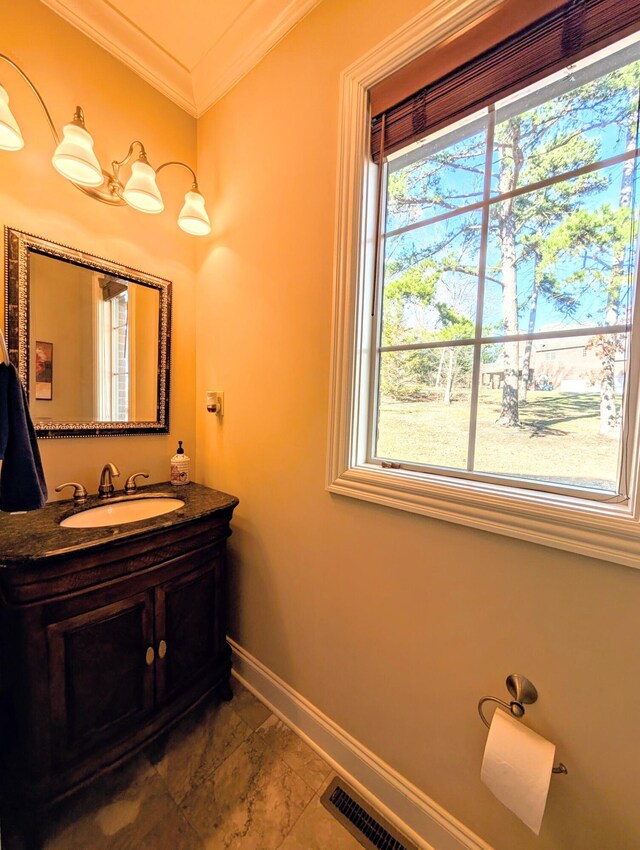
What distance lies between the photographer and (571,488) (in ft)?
2.43

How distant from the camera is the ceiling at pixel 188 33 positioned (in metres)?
1.13

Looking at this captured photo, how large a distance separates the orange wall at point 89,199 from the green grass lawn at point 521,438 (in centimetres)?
111

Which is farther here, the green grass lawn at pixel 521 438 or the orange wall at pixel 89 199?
the orange wall at pixel 89 199

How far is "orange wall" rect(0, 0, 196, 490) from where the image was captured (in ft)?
3.48

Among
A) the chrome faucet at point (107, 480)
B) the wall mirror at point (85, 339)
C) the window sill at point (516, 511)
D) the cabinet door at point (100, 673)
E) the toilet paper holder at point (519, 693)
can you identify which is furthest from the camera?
the chrome faucet at point (107, 480)

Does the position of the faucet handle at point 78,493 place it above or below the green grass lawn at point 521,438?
below

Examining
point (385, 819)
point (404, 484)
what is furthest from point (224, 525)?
point (385, 819)

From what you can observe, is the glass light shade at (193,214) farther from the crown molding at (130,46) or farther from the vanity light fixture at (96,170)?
the crown molding at (130,46)

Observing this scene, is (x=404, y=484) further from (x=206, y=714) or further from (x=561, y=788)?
(x=206, y=714)

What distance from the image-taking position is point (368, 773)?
1006mm

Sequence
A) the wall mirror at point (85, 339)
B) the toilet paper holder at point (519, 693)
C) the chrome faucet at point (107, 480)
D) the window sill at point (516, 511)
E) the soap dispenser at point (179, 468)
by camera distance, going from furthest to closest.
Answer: the soap dispenser at point (179, 468)
the chrome faucet at point (107, 480)
the wall mirror at point (85, 339)
the toilet paper holder at point (519, 693)
the window sill at point (516, 511)

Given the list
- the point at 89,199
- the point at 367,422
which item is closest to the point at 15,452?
the point at 367,422

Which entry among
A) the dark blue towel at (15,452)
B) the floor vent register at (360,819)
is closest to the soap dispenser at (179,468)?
the dark blue towel at (15,452)

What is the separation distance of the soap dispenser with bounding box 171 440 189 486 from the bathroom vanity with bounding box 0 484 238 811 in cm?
34
